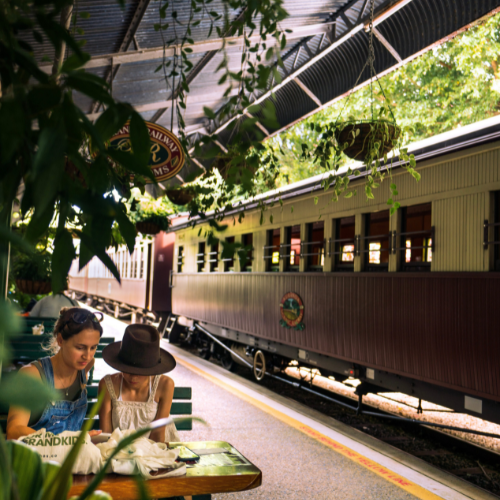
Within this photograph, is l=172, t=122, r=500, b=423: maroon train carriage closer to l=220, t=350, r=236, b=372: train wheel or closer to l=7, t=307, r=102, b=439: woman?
l=7, t=307, r=102, b=439: woman

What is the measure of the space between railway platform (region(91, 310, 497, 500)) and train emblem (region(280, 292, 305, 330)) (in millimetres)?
1187

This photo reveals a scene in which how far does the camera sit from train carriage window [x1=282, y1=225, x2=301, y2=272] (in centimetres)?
884

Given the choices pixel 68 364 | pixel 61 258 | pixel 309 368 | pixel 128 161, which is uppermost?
pixel 128 161

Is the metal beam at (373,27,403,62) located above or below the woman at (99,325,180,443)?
above

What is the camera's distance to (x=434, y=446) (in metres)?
6.61

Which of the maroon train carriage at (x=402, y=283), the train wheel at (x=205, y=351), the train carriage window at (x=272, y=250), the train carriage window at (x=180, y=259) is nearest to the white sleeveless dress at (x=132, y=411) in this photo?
the maroon train carriage at (x=402, y=283)

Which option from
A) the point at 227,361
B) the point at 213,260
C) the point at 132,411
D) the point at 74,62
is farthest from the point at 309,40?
the point at 74,62

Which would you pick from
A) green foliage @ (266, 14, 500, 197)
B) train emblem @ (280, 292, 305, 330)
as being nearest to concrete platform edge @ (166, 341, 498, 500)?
train emblem @ (280, 292, 305, 330)

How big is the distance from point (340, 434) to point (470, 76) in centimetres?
1730

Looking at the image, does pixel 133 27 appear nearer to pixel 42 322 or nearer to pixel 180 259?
pixel 42 322

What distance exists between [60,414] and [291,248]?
20.8 feet

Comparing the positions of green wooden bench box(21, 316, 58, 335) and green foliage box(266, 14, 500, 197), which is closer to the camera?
green wooden bench box(21, 316, 58, 335)

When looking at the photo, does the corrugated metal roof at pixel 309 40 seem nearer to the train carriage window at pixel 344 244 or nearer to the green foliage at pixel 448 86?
the train carriage window at pixel 344 244

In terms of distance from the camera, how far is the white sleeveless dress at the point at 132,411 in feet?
10.1
